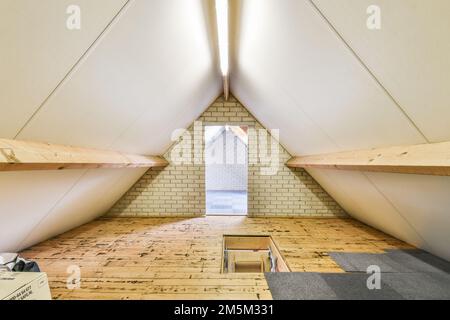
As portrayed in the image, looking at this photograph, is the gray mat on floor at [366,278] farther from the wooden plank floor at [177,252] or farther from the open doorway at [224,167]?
the open doorway at [224,167]

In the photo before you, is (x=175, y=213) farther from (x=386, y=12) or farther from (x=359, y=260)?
(x=386, y=12)

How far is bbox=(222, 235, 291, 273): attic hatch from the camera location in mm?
3477

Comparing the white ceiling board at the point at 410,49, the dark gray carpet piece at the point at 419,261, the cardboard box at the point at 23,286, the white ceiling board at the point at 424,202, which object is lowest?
the dark gray carpet piece at the point at 419,261

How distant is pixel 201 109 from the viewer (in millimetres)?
4391

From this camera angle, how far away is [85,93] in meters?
1.65

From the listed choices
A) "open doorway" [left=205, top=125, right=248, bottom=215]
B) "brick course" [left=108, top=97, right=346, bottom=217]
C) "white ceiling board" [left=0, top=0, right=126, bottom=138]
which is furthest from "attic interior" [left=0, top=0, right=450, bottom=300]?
"open doorway" [left=205, top=125, right=248, bottom=215]

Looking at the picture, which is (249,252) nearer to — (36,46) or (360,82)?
(360,82)

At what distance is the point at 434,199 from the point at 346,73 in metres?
1.54

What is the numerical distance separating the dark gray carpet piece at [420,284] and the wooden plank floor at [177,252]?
49 cm

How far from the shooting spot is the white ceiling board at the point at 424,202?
6.48 ft

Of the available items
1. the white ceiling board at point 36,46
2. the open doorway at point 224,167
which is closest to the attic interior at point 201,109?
the white ceiling board at point 36,46

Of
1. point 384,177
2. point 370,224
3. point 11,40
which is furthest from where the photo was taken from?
point 370,224

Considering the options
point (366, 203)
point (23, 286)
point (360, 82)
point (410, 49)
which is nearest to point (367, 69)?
point (360, 82)
